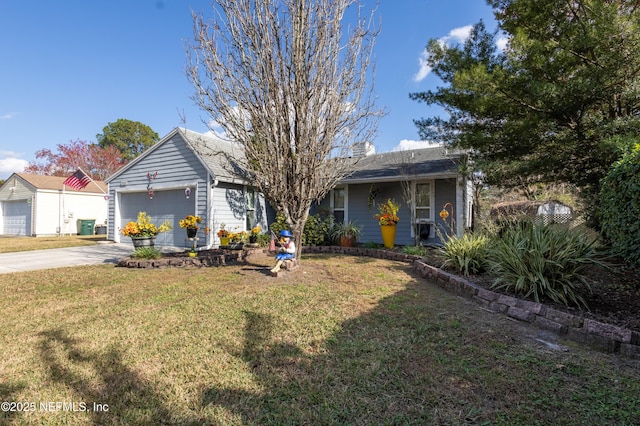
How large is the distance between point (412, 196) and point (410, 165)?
1.34 meters

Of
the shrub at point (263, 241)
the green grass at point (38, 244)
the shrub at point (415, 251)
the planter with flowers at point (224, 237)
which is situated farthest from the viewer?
the green grass at point (38, 244)

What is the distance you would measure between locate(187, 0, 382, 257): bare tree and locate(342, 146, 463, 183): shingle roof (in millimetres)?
3309

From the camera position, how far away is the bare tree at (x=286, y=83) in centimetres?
561

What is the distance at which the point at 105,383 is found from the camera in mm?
2223

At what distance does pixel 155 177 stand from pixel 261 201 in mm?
4195

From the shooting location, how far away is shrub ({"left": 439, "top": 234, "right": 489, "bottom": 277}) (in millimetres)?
5277

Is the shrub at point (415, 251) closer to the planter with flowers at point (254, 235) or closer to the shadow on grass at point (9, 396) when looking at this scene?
the planter with flowers at point (254, 235)

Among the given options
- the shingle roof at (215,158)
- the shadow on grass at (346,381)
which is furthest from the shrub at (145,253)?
the shadow on grass at (346,381)

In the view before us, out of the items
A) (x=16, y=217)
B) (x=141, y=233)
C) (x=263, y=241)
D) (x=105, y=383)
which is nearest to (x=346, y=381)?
(x=105, y=383)

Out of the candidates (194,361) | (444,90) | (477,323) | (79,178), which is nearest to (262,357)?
(194,361)

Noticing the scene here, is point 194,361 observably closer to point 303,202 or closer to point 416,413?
point 416,413

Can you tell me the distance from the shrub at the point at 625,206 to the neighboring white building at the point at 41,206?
21.6 meters

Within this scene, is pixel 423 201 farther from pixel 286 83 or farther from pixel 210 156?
pixel 210 156

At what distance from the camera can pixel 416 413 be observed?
1889 mm
